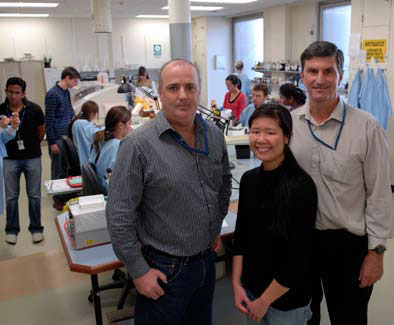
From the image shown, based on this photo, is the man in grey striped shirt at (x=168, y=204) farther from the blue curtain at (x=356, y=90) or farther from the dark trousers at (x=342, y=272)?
the blue curtain at (x=356, y=90)

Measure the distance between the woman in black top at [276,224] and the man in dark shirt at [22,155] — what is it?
8.47 feet

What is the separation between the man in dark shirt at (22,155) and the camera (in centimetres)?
337

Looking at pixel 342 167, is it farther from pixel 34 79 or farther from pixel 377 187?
pixel 34 79

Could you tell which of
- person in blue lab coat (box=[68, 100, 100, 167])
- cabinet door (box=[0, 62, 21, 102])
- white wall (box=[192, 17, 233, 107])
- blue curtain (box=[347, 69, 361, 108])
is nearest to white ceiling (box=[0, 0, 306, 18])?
white wall (box=[192, 17, 233, 107])

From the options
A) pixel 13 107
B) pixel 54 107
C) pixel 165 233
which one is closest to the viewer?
pixel 165 233

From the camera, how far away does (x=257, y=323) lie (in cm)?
151

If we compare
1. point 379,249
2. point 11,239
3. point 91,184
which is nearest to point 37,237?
point 11,239

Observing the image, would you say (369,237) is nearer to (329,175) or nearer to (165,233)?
(329,175)

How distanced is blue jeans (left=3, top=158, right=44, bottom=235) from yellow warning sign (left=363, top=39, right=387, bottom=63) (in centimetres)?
366

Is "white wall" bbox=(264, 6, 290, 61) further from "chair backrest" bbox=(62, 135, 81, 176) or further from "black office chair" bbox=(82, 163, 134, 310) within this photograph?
"black office chair" bbox=(82, 163, 134, 310)

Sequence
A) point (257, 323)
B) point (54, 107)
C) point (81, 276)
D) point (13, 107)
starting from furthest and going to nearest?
point (54, 107)
point (13, 107)
point (81, 276)
point (257, 323)

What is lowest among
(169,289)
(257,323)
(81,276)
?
(81,276)

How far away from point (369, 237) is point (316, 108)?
51 cm

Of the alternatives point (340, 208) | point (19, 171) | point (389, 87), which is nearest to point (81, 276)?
point (19, 171)
